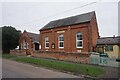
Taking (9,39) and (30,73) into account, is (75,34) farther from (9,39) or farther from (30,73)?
(9,39)

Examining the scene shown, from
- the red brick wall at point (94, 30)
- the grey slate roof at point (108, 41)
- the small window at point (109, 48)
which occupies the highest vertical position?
the red brick wall at point (94, 30)

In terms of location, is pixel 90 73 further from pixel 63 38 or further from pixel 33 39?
pixel 33 39

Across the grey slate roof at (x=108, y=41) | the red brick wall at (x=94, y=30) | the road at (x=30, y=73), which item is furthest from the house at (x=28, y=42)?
the road at (x=30, y=73)

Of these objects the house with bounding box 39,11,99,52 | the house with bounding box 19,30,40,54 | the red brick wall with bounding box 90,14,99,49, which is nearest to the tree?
the house with bounding box 19,30,40,54

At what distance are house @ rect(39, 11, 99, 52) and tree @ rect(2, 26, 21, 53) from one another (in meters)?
13.2

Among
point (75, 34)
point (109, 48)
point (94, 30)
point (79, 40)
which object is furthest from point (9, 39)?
point (109, 48)

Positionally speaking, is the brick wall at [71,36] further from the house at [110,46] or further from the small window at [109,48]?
the small window at [109,48]

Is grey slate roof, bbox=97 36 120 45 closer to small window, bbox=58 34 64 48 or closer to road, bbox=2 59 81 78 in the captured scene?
small window, bbox=58 34 64 48

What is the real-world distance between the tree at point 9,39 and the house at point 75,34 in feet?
43.2

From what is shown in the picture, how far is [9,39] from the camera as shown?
4384 centimetres

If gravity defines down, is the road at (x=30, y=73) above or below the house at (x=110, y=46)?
below

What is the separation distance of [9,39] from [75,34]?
20923 millimetres

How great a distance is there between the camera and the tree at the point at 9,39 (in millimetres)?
43375

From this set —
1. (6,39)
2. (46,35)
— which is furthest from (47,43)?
(6,39)
